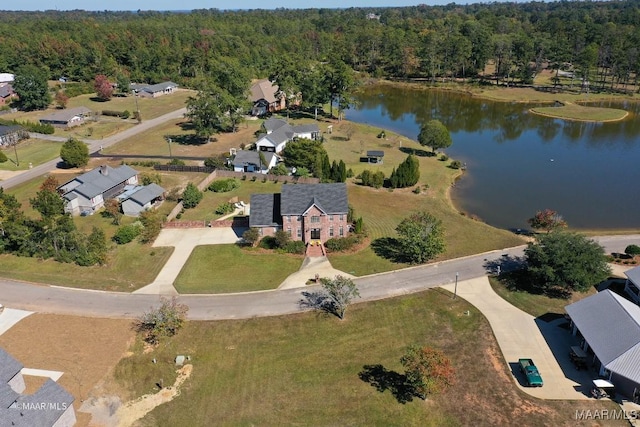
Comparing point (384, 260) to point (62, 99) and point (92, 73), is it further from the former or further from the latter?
point (92, 73)

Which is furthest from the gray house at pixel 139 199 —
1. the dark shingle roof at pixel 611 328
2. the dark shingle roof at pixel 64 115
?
the dark shingle roof at pixel 64 115

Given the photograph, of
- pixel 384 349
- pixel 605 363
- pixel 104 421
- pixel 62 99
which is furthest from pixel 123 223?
pixel 62 99

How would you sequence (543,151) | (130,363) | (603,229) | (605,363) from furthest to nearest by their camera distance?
1. (543,151)
2. (603,229)
3. (130,363)
4. (605,363)

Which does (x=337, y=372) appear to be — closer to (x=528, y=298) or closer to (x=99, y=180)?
(x=528, y=298)

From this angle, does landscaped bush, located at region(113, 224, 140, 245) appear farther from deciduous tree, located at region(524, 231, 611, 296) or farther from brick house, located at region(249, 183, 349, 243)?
deciduous tree, located at region(524, 231, 611, 296)

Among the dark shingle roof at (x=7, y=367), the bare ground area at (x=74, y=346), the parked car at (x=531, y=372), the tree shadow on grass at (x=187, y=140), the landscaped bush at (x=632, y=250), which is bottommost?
the bare ground area at (x=74, y=346)

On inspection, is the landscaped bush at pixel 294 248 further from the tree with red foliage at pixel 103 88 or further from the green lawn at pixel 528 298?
the tree with red foliage at pixel 103 88
